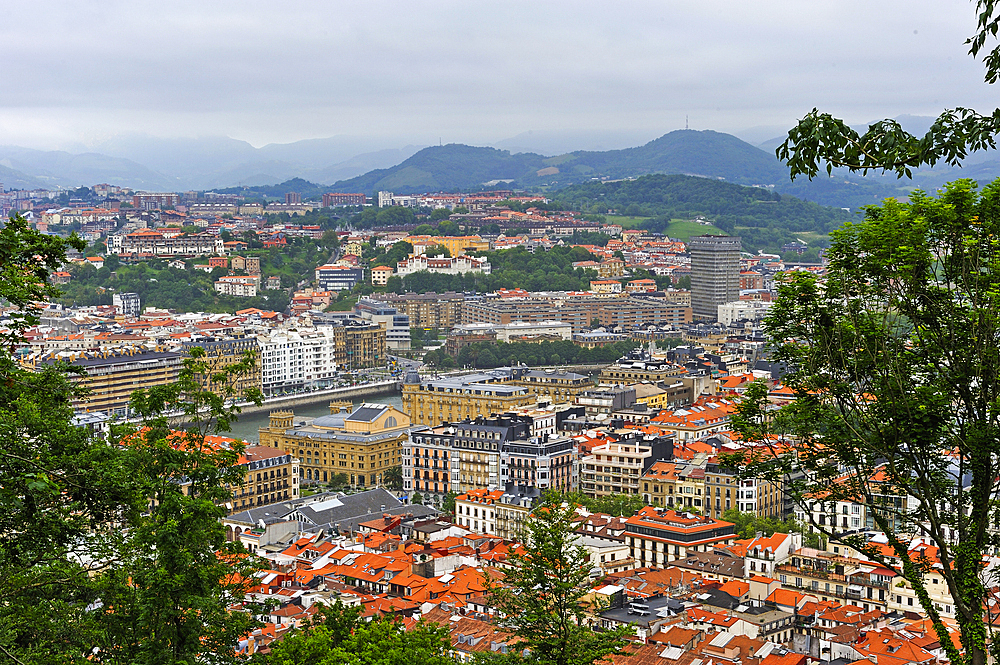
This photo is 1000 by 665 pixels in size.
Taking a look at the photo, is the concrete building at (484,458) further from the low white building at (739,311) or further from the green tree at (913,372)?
the low white building at (739,311)

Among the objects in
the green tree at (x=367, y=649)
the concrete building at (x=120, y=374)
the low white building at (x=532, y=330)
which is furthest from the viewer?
the low white building at (x=532, y=330)

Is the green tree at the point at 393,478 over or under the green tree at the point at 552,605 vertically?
under

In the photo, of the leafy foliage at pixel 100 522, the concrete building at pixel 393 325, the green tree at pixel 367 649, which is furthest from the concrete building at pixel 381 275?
the leafy foliage at pixel 100 522

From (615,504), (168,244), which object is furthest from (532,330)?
(615,504)

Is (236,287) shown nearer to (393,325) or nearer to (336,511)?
(393,325)

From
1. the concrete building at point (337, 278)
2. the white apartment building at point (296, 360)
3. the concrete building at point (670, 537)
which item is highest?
the concrete building at point (670, 537)

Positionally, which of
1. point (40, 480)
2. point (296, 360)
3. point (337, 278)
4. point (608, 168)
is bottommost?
point (296, 360)
